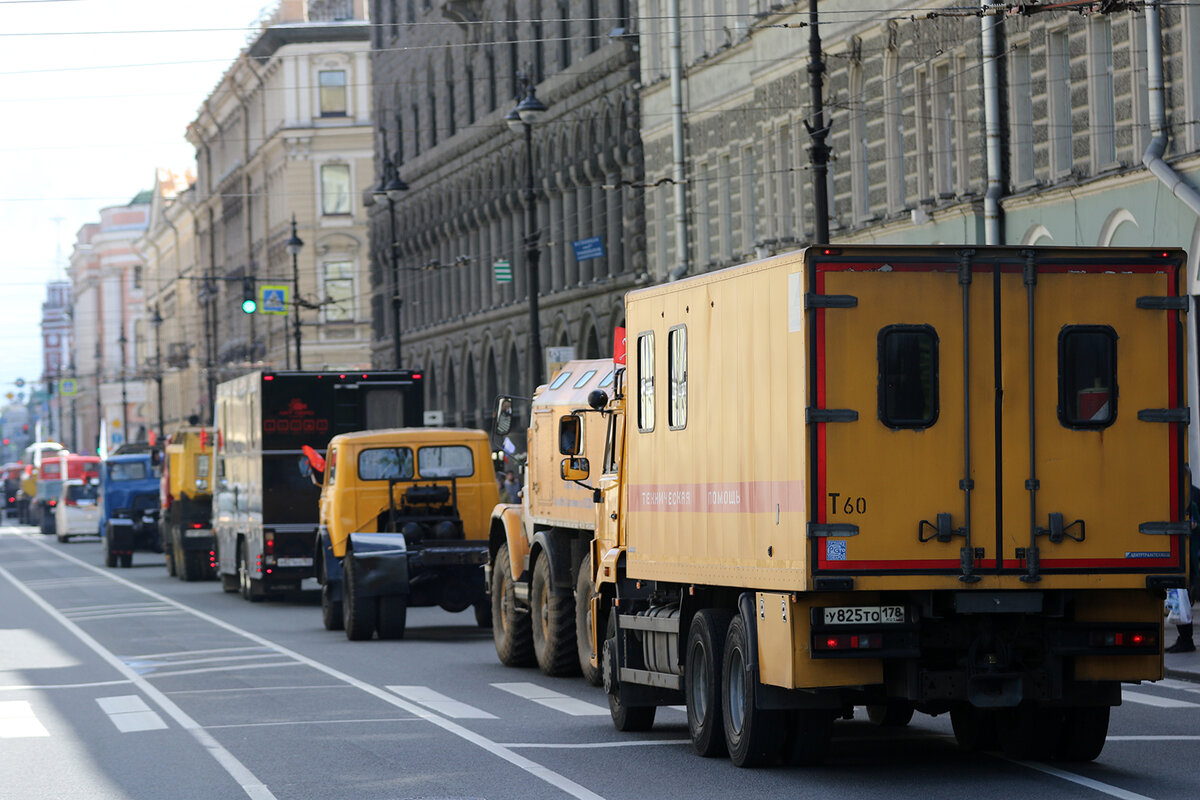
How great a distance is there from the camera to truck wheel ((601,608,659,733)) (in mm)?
15984

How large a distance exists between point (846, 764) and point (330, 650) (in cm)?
1182

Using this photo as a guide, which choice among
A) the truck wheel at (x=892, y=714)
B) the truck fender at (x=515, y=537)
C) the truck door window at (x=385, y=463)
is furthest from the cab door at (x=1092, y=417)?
the truck door window at (x=385, y=463)

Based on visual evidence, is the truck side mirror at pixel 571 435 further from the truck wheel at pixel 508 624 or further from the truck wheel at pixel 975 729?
the truck wheel at pixel 975 729

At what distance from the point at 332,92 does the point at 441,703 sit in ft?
257

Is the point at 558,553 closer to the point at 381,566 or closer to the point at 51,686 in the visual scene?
the point at 51,686

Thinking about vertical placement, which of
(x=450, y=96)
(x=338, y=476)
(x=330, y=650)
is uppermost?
(x=450, y=96)

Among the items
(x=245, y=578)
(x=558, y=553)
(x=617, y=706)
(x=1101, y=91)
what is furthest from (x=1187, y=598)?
(x=245, y=578)

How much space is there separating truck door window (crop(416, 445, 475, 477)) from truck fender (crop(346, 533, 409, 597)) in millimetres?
2173

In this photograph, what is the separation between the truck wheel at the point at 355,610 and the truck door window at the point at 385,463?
1815 millimetres

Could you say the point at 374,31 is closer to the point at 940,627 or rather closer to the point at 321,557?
the point at 321,557

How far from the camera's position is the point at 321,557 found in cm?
2862

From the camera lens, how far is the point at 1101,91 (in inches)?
1187

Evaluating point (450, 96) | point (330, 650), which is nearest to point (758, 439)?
point (330, 650)

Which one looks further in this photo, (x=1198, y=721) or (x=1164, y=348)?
(x=1198, y=721)
